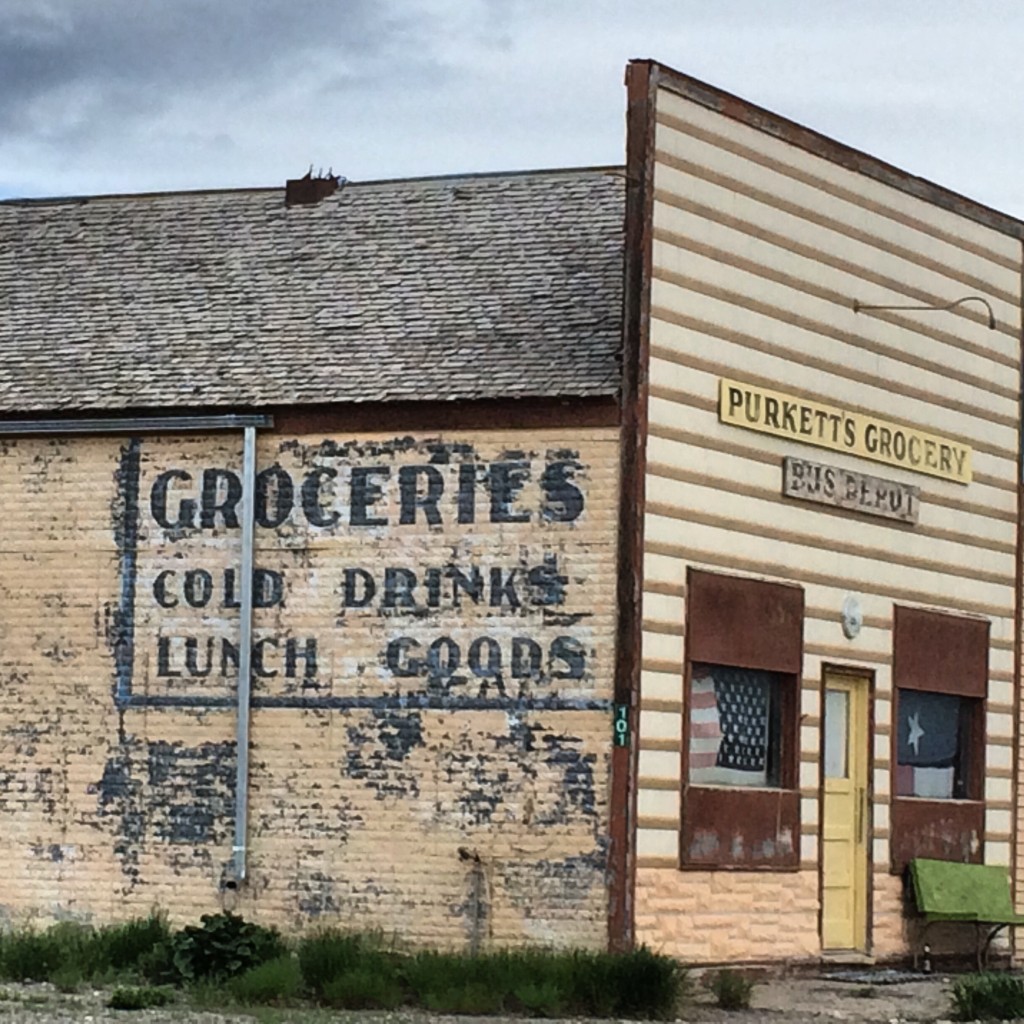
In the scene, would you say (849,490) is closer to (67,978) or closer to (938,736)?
(938,736)

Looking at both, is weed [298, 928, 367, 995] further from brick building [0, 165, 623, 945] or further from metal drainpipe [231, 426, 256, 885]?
metal drainpipe [231, 426, 256, 885]

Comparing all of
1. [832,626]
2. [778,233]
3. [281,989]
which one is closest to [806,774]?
[832,626]

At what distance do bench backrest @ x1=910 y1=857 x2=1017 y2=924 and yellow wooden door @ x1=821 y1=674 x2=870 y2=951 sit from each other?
68 cm

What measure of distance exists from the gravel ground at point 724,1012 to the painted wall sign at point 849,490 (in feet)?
12.6

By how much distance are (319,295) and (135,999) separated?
7.38 m

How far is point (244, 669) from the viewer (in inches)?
773

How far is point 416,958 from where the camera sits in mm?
17469

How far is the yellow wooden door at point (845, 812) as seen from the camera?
21.0m

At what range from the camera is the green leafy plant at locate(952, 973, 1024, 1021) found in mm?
17031

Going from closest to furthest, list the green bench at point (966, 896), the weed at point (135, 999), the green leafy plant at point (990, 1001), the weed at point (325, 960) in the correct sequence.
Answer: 1. the weed at point (135, 999)
2. the weed at point (325, 960)
3. the green leafy plant at point (990, 1001)
4. the green bench at point (966, 896)

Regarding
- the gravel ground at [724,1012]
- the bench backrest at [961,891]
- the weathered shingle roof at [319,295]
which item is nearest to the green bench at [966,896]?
the bench backrest at [961,891]

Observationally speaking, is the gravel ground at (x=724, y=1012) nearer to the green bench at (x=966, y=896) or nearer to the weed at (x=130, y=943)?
the weed at (x=130, y=943)

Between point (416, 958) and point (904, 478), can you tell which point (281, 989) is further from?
point (904, 478)

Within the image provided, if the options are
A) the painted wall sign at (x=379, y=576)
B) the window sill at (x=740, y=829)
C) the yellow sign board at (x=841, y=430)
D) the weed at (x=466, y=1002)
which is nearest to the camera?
the weed at (x=466, y=1002)
